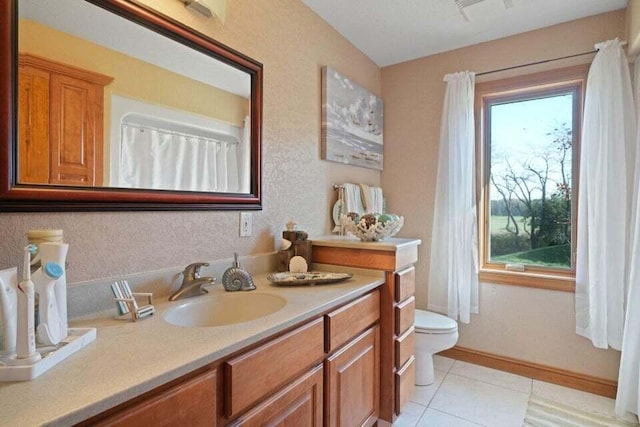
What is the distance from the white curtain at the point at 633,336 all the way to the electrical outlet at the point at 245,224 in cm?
198

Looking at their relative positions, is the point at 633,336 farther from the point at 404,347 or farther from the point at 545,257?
the point at 404,347

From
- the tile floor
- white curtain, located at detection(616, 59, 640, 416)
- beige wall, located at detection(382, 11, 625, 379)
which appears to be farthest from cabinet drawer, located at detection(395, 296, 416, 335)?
white curtain, located at detection(616, 59, 640, 416)

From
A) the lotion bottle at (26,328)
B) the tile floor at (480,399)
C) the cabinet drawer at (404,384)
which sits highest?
the lotion bottle at (26,328)

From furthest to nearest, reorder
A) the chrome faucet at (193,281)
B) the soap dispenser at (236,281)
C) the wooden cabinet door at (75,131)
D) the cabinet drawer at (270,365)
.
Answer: the soap dispenser at (236,281), the chrome faucet at (193,281), the wooden cabinet door at (75,131), the cabinet drawer at (270,365)

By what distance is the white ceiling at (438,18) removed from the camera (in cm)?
201

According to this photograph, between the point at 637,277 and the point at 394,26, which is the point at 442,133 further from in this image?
the point at 637,277

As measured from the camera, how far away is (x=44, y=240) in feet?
2.75

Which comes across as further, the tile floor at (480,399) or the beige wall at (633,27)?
the tile floor at (480,399)

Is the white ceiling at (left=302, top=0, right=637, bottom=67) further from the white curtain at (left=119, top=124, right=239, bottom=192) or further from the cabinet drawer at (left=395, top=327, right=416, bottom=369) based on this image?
the cabinet drawer at (left=395, top=327, right=416, bottom=369)

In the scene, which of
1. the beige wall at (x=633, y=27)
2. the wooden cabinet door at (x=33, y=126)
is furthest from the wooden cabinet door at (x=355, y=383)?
the beige wall at (x=633, y=27)

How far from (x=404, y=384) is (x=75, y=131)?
1.85 meters

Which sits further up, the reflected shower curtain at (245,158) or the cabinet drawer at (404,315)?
the reflected shower curtain at (245,158)

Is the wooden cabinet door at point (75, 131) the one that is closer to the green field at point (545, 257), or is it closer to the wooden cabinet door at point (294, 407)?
the wooden cabinet door at point (294, 407)

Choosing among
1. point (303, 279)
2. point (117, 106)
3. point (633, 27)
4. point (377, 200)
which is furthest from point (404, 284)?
point (633, 27)
